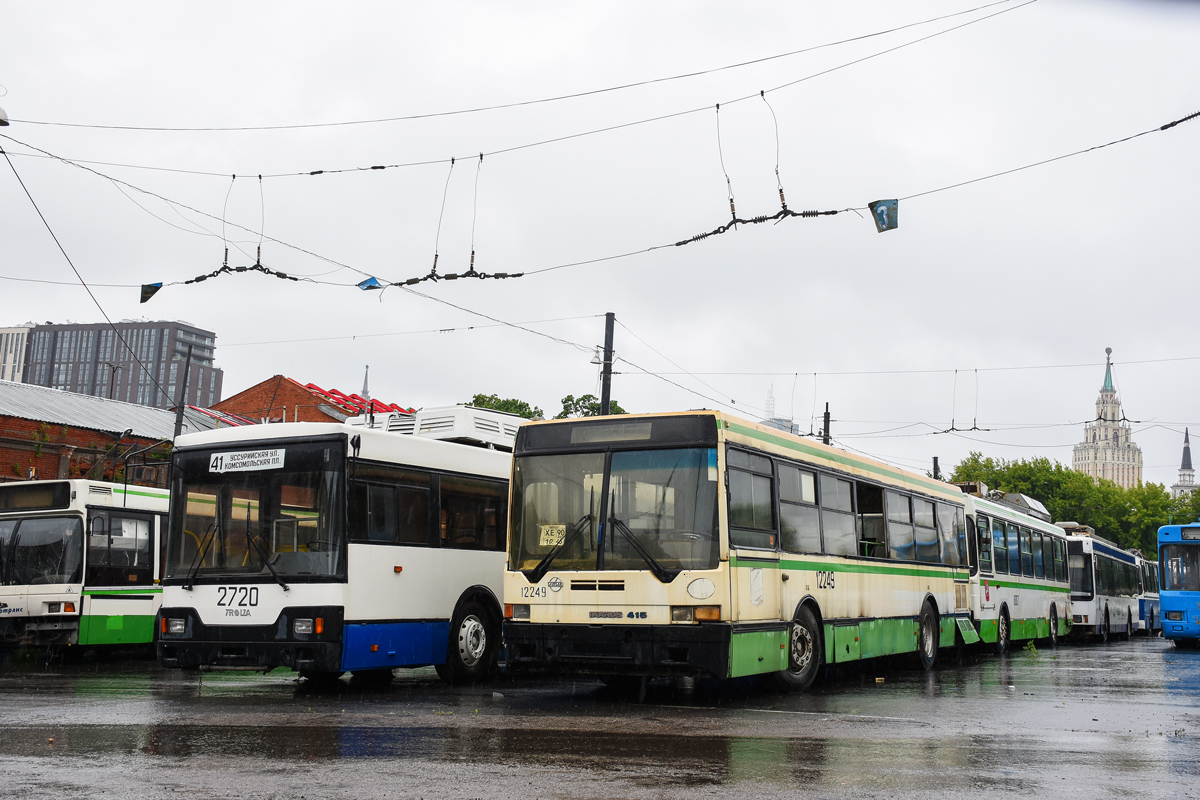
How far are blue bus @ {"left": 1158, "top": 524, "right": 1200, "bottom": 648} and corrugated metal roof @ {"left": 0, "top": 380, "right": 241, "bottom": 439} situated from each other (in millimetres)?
30339

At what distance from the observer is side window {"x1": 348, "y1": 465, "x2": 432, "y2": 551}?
41.4 ft

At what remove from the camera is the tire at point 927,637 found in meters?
17.2

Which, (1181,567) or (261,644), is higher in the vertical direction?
(1181,567)

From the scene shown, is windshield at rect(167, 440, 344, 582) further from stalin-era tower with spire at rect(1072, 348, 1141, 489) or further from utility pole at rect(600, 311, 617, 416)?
stalin-era tower with spire at rect(1072, 348, 1141, 489)

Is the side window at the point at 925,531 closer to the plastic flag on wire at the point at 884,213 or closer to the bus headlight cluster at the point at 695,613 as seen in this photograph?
the plastic flag on wire at the point at 884,213

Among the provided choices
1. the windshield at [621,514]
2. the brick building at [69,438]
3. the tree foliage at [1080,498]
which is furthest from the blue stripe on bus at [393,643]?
the tree foliage at [1080,498]

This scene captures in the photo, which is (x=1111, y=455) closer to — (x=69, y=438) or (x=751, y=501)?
(x=69, y=438)

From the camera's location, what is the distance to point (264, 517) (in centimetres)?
1255

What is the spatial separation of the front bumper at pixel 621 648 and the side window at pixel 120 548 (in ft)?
34.3

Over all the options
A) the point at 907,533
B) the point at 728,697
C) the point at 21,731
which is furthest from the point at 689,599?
the point at 907,533

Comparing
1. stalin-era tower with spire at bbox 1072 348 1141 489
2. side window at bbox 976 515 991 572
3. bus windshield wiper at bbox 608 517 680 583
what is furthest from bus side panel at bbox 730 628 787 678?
stalin-era tower with spire at bbox 1072 348 1141 489

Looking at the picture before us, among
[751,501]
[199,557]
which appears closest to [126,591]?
[199,557]

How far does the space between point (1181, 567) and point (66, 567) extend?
946 inches

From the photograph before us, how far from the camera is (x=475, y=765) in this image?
24.9 ft
